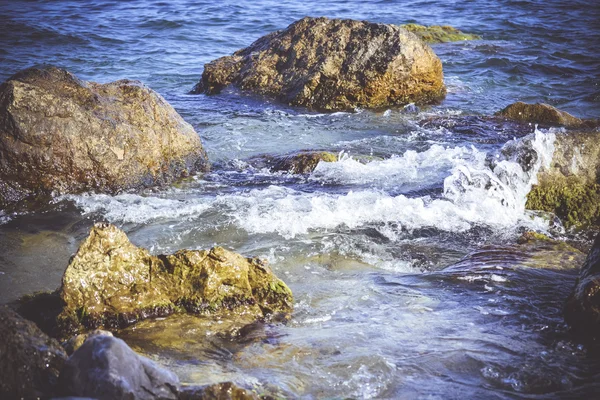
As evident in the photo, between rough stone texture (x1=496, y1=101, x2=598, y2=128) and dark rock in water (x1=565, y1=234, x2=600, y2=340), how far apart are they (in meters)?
5.92

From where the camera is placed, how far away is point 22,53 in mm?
13961

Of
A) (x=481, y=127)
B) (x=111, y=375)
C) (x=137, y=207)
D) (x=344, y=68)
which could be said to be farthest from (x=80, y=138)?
(x=481, y=127)

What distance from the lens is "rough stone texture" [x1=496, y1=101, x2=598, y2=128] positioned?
31.1 feet

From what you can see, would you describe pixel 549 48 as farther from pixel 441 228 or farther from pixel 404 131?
pixel 441 228

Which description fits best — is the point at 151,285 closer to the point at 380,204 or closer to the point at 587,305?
the point at 587,305

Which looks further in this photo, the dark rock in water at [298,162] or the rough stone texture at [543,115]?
the rough stone texture at [543,115]

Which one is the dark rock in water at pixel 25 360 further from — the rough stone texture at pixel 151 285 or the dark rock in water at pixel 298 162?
the dark rock in water at pixel 298 162

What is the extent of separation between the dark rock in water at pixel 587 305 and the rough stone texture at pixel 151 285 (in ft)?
6.08

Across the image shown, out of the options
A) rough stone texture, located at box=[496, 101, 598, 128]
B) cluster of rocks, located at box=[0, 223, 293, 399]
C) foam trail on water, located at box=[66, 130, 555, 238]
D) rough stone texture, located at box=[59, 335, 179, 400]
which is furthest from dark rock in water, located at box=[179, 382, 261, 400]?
rough stone texture, located at box=[496, 101, 598, 128]

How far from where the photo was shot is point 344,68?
10.7m

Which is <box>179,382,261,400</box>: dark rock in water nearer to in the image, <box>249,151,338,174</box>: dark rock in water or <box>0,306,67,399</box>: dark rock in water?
<box>0,306,67,399</box>: dark rock in water

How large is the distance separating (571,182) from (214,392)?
4926 mm

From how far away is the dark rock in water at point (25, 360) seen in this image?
9.15 ft

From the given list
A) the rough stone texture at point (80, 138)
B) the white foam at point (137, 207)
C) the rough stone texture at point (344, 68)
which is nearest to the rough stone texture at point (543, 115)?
the rough stone texture at point (344, 68)
